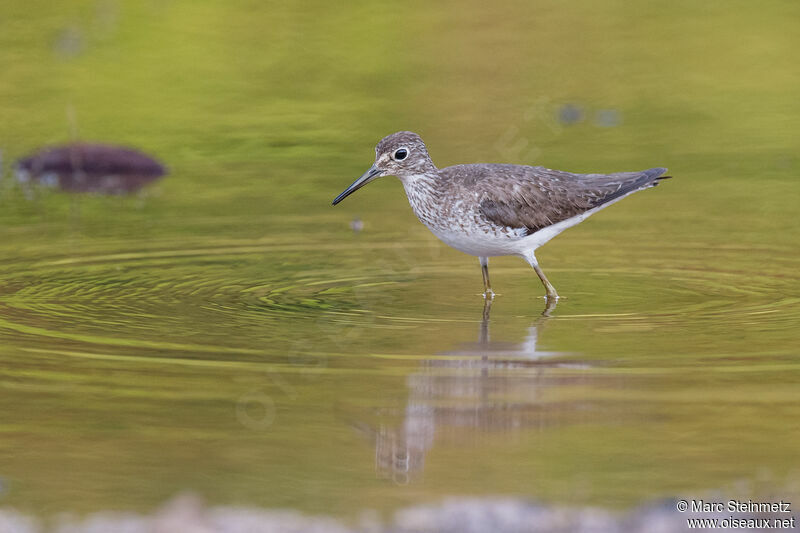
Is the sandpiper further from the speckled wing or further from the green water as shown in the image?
the green water

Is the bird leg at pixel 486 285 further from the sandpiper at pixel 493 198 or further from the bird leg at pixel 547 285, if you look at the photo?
the bird leg at pixel 547 285

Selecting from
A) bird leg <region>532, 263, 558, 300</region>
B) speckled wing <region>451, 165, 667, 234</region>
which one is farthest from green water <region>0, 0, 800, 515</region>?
speckled wing <region>451, 165, 667, 234</region>

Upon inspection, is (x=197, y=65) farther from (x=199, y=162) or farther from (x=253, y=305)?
(x=253, y=305)

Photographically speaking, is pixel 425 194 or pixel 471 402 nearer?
pixel 471 402

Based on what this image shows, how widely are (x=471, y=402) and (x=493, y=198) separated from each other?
153 inches

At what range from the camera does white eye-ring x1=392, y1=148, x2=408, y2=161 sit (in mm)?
12773

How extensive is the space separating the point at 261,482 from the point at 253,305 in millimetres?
4603

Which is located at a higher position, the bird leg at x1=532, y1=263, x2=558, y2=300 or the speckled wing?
the speckled wing

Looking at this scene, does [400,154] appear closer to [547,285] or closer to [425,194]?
[425,194]

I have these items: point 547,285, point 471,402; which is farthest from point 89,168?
point 471,402

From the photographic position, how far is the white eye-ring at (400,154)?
1277cm

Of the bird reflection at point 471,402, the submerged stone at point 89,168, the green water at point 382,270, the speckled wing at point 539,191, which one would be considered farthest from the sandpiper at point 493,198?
the submerged stone at point 89,168

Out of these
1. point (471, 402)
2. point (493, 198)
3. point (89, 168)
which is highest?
point (493, 198)

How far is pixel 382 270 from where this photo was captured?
13.3 m
